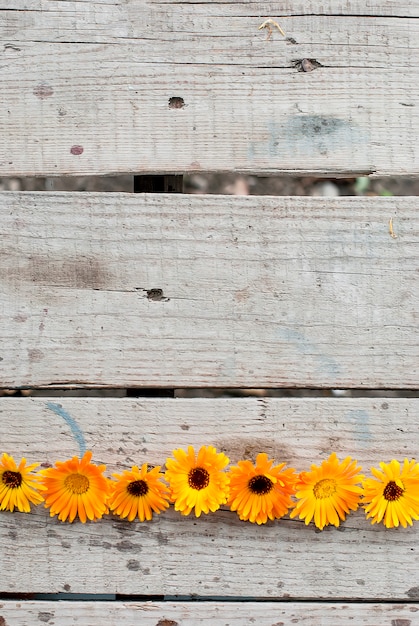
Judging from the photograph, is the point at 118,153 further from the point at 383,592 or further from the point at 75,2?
the point at 383,592

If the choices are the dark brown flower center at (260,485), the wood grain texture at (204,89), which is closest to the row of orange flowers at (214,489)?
the dark brown flower center at (260,485)

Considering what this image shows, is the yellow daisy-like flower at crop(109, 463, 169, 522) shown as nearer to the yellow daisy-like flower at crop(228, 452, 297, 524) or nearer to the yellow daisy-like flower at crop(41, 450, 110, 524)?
the yellow daisy-like flower at crop(41, 450, 110, 524)

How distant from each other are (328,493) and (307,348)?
273 millimetres

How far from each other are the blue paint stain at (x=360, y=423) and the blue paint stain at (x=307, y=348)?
0.30 feet

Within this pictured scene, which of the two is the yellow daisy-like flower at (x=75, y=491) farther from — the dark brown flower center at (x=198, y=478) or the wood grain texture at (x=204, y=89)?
the wood grain texture at (x=204, y=89)

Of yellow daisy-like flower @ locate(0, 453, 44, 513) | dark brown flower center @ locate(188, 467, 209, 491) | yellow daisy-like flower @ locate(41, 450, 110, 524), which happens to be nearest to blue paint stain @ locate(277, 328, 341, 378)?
dark brown flower center @ locate(188, 467, 209, 491)

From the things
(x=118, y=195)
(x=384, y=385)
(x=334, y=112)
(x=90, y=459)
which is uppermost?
(x=334, y=112)

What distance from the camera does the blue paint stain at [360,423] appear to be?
1277 millimetres

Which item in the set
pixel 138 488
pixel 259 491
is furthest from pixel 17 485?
pixel 259 491

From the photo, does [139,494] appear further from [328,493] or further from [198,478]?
[328,493]

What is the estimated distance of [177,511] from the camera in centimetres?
128

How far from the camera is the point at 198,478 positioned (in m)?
1.21

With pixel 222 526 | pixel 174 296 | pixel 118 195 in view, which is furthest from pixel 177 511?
pixel 118 195

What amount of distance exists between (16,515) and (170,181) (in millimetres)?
712
